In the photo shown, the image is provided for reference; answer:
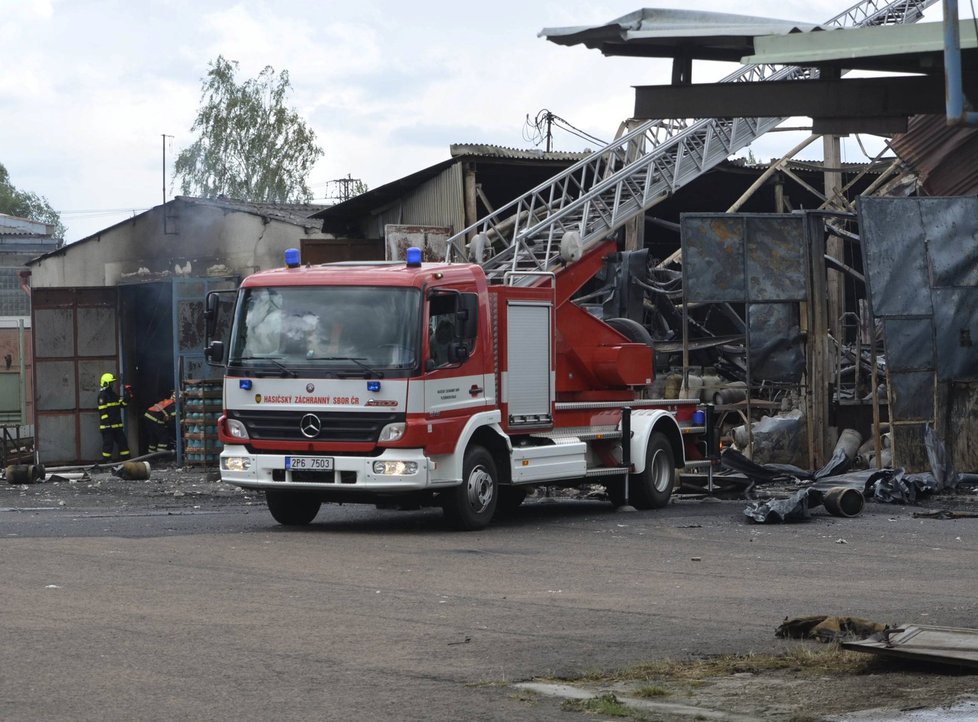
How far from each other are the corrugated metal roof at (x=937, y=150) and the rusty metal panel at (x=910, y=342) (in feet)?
15.0

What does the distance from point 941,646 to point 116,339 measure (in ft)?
75.4

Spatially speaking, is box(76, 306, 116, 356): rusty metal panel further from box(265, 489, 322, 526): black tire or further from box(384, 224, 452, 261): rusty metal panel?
box(265, 489, 322, 526): black tire

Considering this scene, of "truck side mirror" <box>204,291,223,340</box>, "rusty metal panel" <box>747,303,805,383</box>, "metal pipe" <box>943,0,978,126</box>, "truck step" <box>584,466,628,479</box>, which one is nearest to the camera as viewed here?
"metal pipe" <box>943,0,978,126</box>

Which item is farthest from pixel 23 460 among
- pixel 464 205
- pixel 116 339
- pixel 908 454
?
pixel 908 454

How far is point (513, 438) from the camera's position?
55.0 ft

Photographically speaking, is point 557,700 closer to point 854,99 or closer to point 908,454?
point 854,99

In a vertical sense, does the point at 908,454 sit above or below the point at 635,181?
below

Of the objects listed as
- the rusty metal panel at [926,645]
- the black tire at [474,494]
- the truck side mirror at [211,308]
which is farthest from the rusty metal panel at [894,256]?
the rusty metal panel at [926,645]

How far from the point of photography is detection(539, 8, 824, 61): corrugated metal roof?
26.8ft

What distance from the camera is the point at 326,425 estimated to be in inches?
599

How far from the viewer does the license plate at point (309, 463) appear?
596 inches

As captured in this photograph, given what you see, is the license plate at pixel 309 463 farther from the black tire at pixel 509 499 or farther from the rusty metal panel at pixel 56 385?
the rusty metal panel at pixel 56 385

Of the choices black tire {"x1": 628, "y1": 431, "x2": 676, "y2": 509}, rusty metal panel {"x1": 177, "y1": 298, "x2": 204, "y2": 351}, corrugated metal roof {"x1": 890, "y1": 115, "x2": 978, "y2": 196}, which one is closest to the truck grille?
black tire {"x1": 628, "y1": 431, "x2": 676, "y2": 509}

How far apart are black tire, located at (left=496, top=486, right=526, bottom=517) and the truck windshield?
3.17 metres
